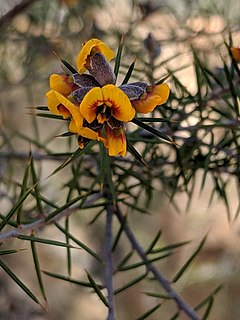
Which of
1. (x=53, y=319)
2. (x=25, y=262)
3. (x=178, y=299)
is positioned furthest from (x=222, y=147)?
(x=53, y=319)

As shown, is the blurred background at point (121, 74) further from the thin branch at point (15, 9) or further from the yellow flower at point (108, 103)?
the yellow flower at point (108, 103)

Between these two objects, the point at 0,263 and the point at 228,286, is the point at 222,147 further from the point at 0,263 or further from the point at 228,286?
the point at 228,286

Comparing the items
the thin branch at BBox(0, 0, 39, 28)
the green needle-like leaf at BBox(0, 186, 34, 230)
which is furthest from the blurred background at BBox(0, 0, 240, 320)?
the green needle-like leaf at BBox(0, 186, 34, 230)

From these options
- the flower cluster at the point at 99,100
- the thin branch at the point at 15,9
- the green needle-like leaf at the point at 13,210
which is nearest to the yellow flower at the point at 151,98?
the flower cluster at the point at 99,100

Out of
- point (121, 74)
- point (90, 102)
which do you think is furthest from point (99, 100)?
point (121, 74)

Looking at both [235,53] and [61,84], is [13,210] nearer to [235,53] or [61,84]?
[61,84]

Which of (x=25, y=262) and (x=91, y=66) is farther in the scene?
(x=25, y=262)

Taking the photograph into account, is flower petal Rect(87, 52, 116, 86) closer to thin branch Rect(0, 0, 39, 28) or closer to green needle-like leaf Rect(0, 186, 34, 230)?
green needle-like leaf Rect(0, 186, 34, 230)
